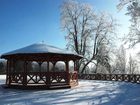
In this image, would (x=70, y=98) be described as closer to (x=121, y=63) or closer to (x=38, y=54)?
(x=38, y=54)

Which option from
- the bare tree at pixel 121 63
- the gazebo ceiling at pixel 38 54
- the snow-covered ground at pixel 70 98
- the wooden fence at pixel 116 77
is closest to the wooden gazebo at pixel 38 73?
the gazebo ceiling at pixel 38 54

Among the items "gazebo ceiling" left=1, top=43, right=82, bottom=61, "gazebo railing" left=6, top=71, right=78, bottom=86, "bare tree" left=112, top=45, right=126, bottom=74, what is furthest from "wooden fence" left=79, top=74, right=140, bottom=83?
"bare tree" left=112, top=45, right=126, bottom=74

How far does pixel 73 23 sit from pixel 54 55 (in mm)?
20527

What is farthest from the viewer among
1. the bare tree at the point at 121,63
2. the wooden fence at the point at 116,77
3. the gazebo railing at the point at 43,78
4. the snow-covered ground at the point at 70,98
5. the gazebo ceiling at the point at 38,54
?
the bare tree at the point at 121,63

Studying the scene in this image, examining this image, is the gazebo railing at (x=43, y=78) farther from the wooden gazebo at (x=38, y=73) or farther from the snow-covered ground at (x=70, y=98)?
the snow-covered ground at (x=70, y=98)

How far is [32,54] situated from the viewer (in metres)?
19.6

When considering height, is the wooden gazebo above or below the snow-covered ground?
above

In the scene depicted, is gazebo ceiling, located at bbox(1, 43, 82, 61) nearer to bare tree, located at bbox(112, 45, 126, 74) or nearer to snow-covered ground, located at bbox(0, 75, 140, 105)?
snow-covered ground, located at bbox(0, 75, 140, 105)

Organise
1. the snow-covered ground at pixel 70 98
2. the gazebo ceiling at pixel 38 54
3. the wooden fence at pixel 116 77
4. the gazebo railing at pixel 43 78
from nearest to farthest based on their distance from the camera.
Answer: the snow-covered ground at pixel 70 98 < the gazebo ceiling at pixel 38 54 < the gazebo railing at pixel 43 78 < the wooden fence at pixel 116 77

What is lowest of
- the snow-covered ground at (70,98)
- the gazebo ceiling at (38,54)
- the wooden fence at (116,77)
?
the snow-covered ground at (70,98)

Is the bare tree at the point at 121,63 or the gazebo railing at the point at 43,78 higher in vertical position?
the bare tree at the point at 121,63

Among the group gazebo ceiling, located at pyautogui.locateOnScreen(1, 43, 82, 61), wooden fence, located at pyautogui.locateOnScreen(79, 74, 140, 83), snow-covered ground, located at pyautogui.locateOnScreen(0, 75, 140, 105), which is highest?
gazebo ceiling, located at pyautogui.locateOnScreen(1, 43, 82, 61)

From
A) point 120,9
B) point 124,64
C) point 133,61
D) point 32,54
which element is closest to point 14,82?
point 32,54

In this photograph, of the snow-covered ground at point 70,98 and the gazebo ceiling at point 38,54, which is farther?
the gazebo ceiling at point 38,54
